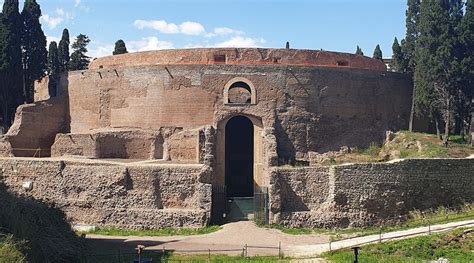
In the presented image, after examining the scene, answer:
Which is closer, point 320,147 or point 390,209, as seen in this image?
point 390,209

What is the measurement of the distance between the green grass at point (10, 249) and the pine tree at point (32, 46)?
20.7m

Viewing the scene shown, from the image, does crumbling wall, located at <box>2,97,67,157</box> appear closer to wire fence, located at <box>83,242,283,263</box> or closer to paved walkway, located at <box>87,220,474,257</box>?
paved walkway, located at <box>87,220,474,257</box>

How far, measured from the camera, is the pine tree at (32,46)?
30469mm

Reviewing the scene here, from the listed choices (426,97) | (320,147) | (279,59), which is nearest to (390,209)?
(320,147)

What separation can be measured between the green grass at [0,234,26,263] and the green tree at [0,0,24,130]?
753 inches

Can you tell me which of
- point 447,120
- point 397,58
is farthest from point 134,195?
point 397,58

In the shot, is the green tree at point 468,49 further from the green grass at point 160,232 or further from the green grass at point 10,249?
the green grass at point 10,249

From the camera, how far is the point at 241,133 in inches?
1107

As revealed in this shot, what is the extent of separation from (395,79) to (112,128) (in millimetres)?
13147

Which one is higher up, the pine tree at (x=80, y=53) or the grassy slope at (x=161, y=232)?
the pine tree at (x=80, y=53)

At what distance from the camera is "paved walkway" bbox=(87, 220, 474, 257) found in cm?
1689

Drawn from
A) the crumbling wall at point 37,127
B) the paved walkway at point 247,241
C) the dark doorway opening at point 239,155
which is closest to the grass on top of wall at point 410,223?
the paved walkway at point 247,241

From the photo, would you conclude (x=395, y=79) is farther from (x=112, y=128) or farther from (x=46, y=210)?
(x=46, y=210)

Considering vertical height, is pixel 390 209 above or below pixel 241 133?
below
